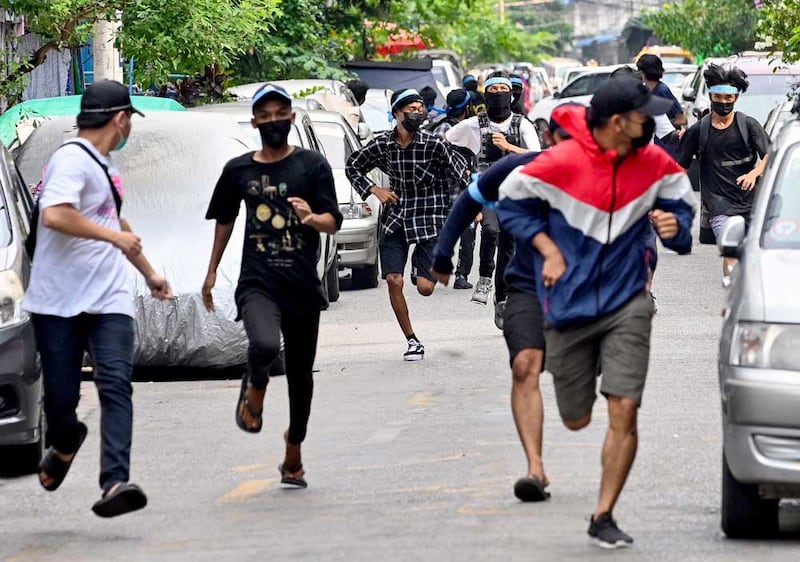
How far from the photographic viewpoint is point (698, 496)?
7.90 metres

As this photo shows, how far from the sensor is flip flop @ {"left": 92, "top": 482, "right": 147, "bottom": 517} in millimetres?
7047

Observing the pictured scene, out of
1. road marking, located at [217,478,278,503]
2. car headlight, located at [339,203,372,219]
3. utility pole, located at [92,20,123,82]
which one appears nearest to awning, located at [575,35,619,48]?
utility pole, located at [92,20,123,82]

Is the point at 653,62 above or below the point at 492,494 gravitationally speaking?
above

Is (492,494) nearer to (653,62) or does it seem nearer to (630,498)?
(630,498)

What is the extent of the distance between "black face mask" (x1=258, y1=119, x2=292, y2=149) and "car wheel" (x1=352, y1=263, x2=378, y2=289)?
9.45 m

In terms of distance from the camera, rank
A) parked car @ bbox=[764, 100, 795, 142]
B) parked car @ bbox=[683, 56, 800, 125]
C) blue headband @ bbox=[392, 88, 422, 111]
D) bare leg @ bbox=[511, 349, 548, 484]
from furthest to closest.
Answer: parked car @ bbox=[683, 56, 800, 125]
parked car @ bbox=[764, 100, 795, 142]
blue headband @ bbox=[392, 88, 422, 111]
bare leg @ bbox=[511, 349, 548, 484]

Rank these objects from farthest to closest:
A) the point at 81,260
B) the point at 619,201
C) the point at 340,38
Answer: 1. the point at 340,38
2. the point at 81,260
3. the point at 619,201

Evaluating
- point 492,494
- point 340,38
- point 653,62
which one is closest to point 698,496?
point 492,494

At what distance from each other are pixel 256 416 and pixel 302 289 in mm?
599

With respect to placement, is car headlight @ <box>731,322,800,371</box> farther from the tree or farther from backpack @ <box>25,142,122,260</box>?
the tree

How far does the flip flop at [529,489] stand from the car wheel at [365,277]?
10.1 meters

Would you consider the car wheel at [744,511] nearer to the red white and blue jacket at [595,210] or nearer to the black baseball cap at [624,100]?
the red white and blue jacket at [595,210]

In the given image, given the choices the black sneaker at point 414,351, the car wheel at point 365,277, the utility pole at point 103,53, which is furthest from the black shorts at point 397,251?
the utility pole at point 103,53

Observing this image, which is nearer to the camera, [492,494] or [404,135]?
[492,494]
